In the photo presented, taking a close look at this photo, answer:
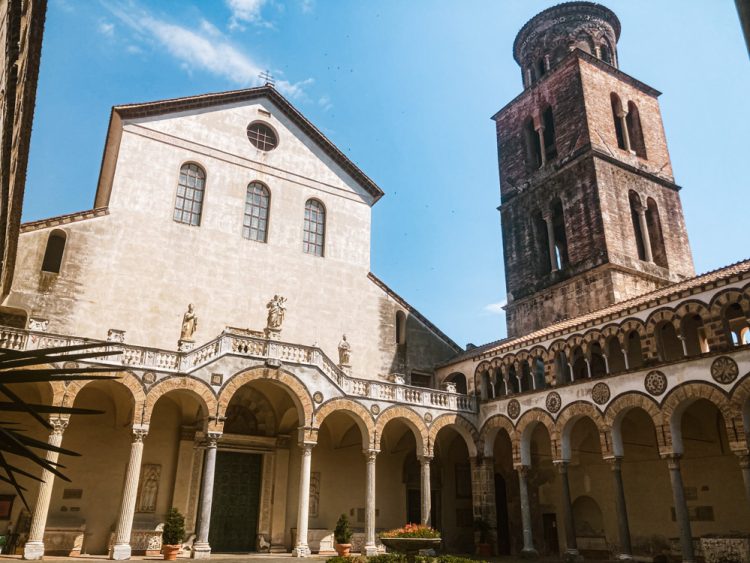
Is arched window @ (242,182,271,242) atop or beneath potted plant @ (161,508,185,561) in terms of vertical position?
atop

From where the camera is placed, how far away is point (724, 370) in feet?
52.8

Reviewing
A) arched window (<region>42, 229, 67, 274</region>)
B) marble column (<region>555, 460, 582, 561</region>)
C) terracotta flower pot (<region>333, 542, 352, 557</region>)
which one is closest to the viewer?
marble column (<region>555, 460, 582, 561</region>)

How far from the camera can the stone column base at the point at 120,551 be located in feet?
53.0

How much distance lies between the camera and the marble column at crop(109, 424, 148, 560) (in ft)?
53.4

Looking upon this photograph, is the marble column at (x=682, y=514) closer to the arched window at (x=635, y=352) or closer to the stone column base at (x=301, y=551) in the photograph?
the arched window at (x=635, y=352)

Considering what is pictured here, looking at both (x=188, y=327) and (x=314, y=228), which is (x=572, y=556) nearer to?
(x=188, y=327)

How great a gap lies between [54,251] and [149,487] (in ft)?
29.1

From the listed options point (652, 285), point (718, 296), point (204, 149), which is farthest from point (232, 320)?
point (652, 285)

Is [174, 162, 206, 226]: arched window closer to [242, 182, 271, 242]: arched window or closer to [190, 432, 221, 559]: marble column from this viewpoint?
[242, 182, 271, 242]: arched window

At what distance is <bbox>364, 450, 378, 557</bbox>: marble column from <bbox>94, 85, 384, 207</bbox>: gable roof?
1326 cm

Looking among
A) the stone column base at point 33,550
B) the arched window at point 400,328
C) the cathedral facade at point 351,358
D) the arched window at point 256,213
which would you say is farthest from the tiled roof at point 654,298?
the stone column base at point 33,550

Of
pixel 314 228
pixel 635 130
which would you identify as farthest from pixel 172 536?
pixel 635 130

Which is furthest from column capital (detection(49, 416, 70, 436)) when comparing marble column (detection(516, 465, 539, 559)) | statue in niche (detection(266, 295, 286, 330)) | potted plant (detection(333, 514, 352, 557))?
marble column (detection(516, 465, 539, 559))

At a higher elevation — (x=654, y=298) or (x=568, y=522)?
(x=654, y=298)
